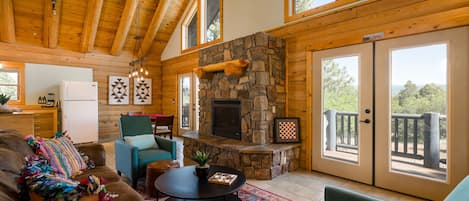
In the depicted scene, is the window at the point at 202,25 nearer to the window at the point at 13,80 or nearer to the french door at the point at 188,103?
the french door at the point at 188,103

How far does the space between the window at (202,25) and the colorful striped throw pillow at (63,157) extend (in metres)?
4.11

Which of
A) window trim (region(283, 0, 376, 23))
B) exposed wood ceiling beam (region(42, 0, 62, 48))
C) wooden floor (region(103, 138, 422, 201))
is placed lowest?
wooden floor (region(103, 138, 422, 201))

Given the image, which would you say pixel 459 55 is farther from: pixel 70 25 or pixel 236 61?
pixel 70 25

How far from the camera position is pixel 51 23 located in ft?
18.8

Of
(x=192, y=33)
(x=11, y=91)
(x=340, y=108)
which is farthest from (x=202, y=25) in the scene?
(x=11, y=91)

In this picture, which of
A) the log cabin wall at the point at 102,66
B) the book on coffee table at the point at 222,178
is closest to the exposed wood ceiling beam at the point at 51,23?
the log cabin wall at the point at 102,66

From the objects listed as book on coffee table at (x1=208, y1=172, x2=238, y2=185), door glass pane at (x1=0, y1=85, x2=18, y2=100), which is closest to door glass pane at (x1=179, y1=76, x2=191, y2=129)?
door glass pane at (x1=0, y1=85, x2=18, y2=100)

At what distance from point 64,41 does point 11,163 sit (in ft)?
20.6

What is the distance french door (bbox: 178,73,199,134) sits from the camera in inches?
272

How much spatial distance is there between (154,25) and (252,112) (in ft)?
14.6

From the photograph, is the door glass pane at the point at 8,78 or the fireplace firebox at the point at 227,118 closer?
the fireplace firebox at the point at 227,118

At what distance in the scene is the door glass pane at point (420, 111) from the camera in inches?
110

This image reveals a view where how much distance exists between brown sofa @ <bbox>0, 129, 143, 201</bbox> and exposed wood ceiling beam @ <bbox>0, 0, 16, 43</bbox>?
4.73 meters

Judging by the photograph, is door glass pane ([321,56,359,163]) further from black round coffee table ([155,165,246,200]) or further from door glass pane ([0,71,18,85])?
door glass pane ([0,71,18,85])
